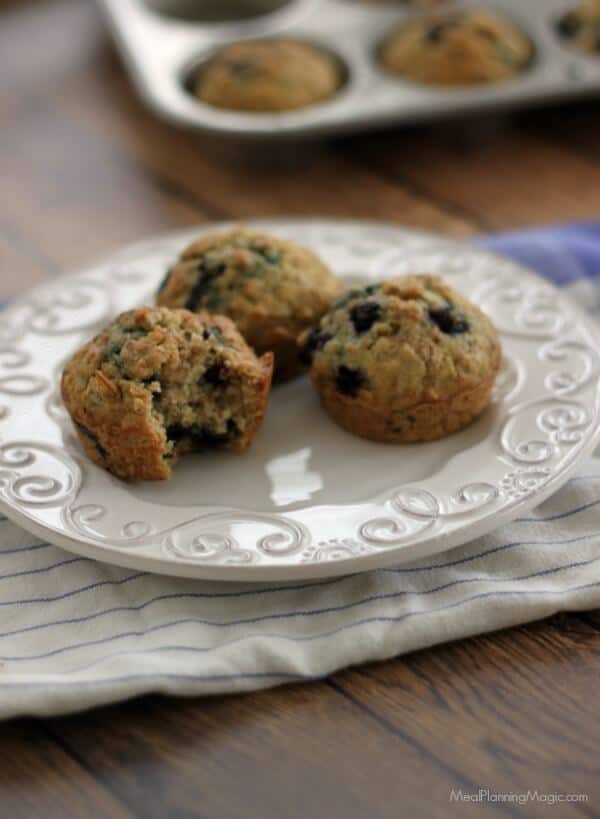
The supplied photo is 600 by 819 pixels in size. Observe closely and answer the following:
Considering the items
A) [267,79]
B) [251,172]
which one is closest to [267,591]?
[251,172]

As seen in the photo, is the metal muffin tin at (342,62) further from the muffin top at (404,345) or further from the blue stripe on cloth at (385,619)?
the blue stripe on cloth at (385,619)

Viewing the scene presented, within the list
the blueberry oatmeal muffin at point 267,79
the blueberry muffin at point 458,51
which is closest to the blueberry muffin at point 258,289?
the blueberry oatmeal muffin at point 267,79

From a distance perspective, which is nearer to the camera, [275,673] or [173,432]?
[275,673]

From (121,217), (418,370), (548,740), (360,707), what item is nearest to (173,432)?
(418,370)

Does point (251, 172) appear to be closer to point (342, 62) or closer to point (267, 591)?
point (342, 62)

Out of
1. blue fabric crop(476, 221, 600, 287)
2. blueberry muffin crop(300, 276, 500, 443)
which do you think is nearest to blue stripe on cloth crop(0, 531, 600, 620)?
blueberry muffin crop(300, 276, 500, 443)

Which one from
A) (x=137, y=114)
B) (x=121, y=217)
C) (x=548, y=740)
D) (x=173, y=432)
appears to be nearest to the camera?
(x=548, y=740)

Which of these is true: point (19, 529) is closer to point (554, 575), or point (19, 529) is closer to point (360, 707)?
point (360, 707)
